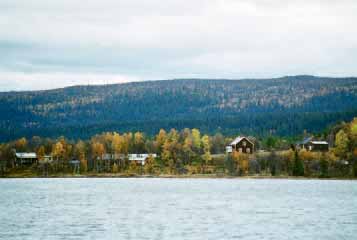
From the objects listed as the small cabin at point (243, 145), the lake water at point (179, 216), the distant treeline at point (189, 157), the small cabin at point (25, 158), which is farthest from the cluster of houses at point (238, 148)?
the lake water at point (179, 216)

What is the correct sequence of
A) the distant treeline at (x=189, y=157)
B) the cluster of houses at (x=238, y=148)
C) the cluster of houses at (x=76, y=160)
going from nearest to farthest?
the distant treeline at (x=189, y=157) → the cluster of houses at (x=238, y=148) → the cluster of houses at (x=76, y=160)

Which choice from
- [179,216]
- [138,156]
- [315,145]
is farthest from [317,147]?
[179,216]

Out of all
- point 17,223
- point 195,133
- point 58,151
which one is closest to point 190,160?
point 195,133

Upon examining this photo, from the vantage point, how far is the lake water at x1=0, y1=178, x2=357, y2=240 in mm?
52500

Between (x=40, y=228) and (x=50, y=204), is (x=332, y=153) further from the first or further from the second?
(x=40, y=228)

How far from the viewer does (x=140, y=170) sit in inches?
6309

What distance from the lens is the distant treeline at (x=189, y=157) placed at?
5379 inches

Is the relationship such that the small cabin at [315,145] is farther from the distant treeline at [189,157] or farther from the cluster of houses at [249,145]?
the distant treeline at [189,157]

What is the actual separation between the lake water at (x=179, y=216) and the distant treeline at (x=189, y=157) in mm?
41931

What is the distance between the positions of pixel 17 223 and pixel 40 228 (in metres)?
4.42

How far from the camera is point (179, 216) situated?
212ft

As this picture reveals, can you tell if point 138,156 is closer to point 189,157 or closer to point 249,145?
point 189,157

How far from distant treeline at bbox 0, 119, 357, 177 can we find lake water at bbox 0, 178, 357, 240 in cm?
4193

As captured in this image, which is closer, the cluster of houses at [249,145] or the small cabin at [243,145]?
the cluster of houses at [249,145]
